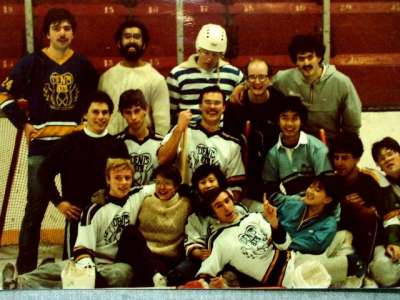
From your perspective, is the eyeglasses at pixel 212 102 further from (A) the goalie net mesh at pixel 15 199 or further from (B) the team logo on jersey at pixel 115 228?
(A) the goalie net mesh at pixel 15 199

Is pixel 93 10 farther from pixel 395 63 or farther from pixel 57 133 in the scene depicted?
pixel 395 63

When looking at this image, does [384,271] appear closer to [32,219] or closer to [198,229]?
[198,229]

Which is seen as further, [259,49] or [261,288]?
[259,49]

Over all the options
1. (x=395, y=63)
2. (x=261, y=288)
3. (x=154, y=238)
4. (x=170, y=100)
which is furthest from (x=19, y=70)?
(x=395, y=63)

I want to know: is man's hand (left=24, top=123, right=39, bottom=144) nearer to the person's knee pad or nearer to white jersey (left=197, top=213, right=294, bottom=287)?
white jersey (left=197, top=213, right=294, bottom=287)

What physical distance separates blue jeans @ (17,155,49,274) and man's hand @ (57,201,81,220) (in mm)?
74

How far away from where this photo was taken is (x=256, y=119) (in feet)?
9.91

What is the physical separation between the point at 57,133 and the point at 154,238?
22.4 inches

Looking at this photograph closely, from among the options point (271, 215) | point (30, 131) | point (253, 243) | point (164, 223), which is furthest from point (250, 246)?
point (30, 131)

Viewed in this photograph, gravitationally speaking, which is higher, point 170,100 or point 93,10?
point 93,10

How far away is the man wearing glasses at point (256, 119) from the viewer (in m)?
2.99

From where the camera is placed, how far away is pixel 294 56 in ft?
9.95

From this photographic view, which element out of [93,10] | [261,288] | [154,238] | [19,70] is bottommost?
[261,288]

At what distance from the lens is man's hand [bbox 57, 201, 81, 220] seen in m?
2.98
